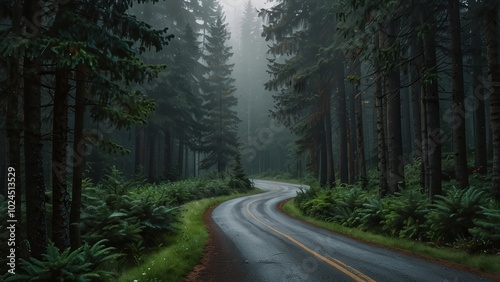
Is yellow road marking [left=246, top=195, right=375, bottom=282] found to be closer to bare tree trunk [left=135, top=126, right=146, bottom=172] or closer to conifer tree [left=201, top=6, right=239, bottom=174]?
bare tree trunk [left=135, top=126, right=146, bottom=172]

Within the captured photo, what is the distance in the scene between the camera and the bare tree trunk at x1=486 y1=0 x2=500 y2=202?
33.1ft

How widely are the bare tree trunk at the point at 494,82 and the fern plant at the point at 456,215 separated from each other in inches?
29.4

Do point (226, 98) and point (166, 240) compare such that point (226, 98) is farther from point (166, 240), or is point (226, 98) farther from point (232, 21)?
point (232, 21)

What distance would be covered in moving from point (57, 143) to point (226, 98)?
37.8 m

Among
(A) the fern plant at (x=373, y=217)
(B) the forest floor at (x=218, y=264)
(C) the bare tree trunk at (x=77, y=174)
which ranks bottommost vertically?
(B) the forest floor at (x=218, y=264)

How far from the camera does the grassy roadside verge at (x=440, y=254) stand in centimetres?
756

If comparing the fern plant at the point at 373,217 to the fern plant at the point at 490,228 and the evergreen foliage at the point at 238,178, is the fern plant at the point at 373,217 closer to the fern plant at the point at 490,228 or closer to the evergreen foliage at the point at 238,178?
the fern plant at the point at 490,228

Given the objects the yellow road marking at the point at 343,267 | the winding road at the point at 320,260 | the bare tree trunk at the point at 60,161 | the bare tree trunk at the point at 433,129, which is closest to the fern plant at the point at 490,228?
the winding road at the point at 320,260

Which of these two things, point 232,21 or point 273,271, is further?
point 232,21

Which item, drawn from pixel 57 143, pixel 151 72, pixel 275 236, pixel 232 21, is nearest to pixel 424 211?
pixel 275 236

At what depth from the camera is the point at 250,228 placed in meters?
15.0

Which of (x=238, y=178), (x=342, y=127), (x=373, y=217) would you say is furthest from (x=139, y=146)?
(x=373, y=217)

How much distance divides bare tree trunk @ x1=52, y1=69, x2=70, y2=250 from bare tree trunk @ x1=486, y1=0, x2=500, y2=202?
11.7 m

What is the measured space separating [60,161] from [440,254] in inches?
387
